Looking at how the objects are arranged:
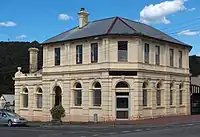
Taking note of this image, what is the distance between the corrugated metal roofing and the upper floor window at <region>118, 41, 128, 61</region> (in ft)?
3.51

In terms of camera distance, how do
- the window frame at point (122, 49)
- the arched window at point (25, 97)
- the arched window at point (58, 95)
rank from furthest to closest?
the arched window at point (25, 97) → the arched window at point (58, 95) → the window frame at point (122, 49)

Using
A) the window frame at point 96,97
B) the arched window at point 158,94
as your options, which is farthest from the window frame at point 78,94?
the arched window at point 158,94

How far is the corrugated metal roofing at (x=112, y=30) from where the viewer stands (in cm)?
3819

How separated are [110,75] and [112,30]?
4505 mm

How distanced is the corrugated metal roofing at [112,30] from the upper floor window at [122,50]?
3.51 ft

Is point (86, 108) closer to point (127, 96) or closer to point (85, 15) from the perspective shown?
point (127, 96)

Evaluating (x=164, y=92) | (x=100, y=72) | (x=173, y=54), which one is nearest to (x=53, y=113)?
(x=100, y=72)

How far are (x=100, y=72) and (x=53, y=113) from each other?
19.8 ft

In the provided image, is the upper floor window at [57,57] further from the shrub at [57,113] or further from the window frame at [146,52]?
the window frame at [146,52]

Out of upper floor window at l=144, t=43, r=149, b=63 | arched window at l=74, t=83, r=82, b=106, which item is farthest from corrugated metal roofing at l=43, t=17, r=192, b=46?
arched window at l=74, t=83, r=82, b=106

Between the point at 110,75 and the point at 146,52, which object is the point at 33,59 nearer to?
the point at 110,75

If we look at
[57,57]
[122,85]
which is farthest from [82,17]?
[122,85]

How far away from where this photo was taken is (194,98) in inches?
→ 2078

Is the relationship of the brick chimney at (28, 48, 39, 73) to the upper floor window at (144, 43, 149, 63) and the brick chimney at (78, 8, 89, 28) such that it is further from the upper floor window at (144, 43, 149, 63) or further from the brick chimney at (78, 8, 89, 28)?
the upper floor window at (144, 43, 149, 63)
